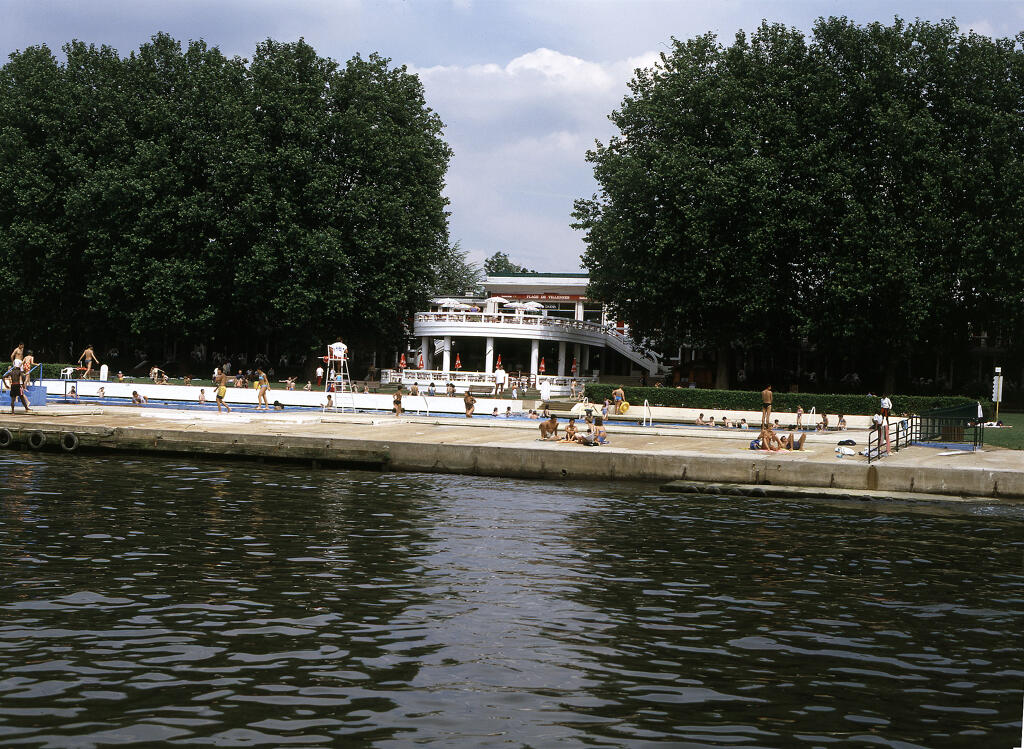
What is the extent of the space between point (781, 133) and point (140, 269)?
3518 centimetres

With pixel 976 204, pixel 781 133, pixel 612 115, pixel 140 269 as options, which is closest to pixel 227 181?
pixel 140 269

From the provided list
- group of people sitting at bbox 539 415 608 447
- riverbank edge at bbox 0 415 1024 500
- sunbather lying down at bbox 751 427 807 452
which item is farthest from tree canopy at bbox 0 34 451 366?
sunbather lying down at bbox 751 427 807 452

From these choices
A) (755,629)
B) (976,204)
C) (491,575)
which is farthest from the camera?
(976,204)

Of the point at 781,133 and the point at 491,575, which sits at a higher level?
the point at 781,133

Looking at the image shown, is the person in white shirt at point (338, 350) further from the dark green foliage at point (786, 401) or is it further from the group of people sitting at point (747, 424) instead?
Answer: the group of people sitting at point (747, 424)

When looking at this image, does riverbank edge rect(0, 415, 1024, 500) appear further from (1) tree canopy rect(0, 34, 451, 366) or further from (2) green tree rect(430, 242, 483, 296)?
(2) green tree rect(430, 242, 483, 296)

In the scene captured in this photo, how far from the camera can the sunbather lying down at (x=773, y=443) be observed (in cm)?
2803

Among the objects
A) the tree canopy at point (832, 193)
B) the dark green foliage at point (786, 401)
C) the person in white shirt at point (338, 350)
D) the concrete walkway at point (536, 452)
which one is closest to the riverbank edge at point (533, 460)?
the concrete walkway at point (536, 452)

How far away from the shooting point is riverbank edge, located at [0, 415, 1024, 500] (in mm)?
23656

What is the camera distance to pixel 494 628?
1091 cm

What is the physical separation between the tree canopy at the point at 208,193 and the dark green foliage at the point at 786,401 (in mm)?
18610

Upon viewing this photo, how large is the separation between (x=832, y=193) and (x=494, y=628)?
4191cm

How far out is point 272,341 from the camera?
77.9 metres

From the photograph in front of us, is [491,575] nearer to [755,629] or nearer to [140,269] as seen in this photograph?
[755,629]
